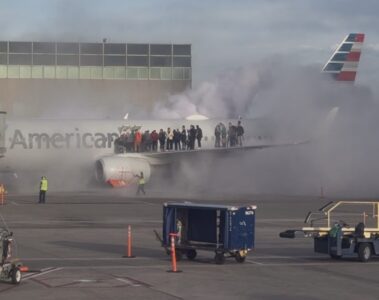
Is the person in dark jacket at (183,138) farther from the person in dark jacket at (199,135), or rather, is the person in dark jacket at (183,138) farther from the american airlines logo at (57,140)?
the american airlines logo at (57,140)

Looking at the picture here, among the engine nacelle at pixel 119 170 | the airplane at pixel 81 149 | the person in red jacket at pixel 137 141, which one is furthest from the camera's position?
the person in red jacket at pixel 137 141

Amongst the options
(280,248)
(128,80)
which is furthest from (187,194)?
(128,80)

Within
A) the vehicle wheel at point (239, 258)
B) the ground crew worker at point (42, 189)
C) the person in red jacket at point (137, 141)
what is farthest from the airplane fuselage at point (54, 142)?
Result: the vehicle wheel at point (239, 258)

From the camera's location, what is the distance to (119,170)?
51.2 m

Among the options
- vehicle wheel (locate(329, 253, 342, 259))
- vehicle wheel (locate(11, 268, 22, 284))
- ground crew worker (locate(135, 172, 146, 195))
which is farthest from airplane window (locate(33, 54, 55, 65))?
vehicle wheel (locate(11, 268, 22, 284))

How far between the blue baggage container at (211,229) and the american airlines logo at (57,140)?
31.8 metres

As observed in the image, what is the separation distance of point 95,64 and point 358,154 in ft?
123

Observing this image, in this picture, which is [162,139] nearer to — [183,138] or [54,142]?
[183,138]

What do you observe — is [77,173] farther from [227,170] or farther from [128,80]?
[128,80]

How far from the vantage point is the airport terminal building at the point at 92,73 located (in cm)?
8456

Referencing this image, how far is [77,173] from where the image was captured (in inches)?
2127

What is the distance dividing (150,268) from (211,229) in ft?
7.75

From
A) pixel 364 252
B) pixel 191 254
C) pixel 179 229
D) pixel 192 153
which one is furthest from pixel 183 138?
pixel 364 252

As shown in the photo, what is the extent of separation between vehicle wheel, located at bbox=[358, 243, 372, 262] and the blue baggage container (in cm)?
267
